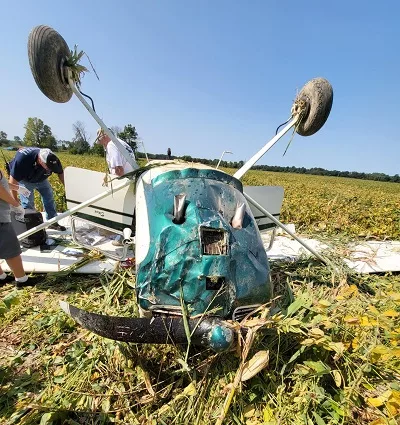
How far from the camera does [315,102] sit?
3604mm

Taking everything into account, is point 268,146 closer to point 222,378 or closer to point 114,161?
point 114,161

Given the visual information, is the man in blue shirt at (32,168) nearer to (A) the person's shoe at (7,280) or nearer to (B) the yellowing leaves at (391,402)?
(A) the person's shoe at (7,280)

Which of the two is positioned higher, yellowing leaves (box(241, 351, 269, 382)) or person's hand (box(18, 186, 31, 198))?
person's hand (box(18, 186, 31, 198))

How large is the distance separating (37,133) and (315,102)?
95.6 metres

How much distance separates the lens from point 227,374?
184 cm

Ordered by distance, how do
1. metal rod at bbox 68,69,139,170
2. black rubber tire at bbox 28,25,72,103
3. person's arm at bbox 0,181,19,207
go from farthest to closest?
metal rod at bbox 68,69,139,170 < person's arm at bbox 0,181,19,207 < black rubber tire at bbox 28,25,72,103

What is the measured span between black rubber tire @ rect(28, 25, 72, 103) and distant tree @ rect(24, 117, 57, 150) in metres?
85.0

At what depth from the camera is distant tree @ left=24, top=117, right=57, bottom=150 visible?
78.7 meters

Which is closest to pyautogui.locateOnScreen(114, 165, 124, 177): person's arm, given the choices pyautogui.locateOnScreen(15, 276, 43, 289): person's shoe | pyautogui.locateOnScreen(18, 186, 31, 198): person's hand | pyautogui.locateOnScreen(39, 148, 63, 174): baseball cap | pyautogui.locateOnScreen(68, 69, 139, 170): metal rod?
pyautogui.locateOnScreen(68, 69, 139, 170): metal rod

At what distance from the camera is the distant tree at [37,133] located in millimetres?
78688

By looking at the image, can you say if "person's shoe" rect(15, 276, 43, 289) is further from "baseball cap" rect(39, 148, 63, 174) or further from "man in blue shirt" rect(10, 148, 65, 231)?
"baseball cap" rect(39, 148, 63, 174)

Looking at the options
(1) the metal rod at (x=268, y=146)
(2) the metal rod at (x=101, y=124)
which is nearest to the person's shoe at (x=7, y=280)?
(2) the metal rod at (x=101, y=124)

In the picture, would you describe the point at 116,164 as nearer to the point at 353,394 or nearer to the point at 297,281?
the point at 297,281

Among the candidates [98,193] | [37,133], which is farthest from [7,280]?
[37,133]
